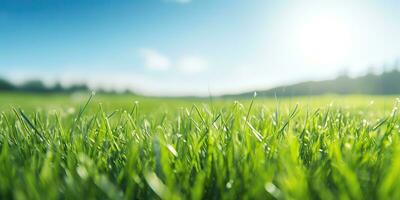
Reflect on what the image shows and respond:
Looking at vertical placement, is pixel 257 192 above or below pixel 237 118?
below

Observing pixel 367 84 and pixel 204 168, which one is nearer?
pixel 204 168

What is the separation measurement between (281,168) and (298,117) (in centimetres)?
144

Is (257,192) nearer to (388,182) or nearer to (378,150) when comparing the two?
(388,182)

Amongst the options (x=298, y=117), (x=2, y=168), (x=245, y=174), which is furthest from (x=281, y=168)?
(x=298, y=117)

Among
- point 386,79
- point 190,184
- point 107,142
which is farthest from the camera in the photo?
point 386,79

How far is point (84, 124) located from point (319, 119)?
45.5 inches

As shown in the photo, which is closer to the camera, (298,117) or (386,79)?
(298,117)

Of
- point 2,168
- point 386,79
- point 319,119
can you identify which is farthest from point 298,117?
point 386,79

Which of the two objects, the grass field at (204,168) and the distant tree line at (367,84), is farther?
the distant tree line at (367,84)

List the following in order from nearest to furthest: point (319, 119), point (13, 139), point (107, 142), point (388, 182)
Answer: point (388, 182), point (107, 142), point (13, 139), point (319, 119)

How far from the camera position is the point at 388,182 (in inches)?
37.8

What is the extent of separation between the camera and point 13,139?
185cm

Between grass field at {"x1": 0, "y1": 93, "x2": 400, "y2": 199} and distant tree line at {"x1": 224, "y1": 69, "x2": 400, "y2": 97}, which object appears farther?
distant tree line at {"x1": 224, "y1": 69, "x2": 400, "y2": 97}

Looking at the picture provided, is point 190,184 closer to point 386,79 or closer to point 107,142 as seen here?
point 107,142
